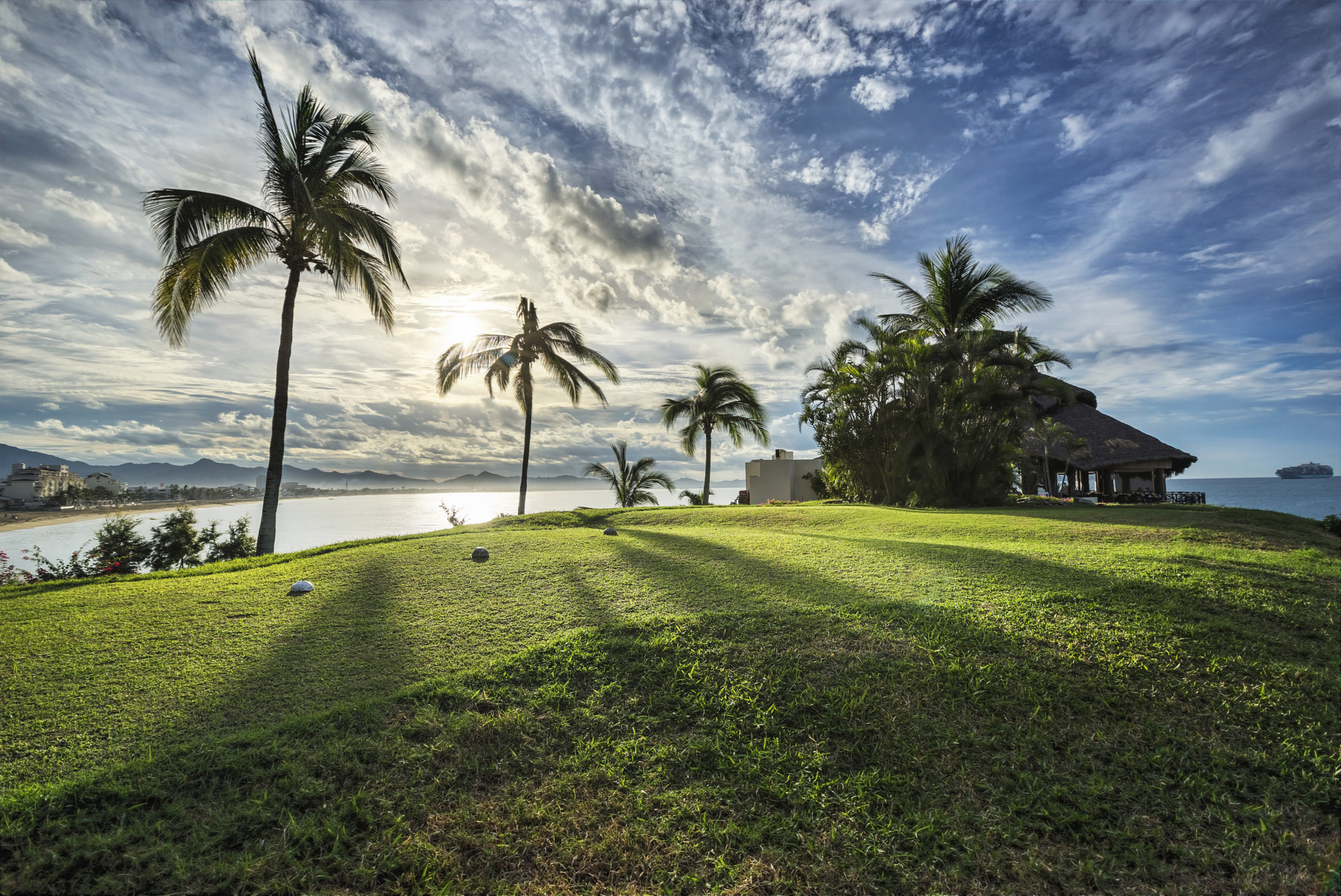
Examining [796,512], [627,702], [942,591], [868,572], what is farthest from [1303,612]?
[796,512]

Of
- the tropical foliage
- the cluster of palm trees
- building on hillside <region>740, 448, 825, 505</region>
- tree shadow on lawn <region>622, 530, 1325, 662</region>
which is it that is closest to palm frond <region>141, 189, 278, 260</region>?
the cluster of palm trees

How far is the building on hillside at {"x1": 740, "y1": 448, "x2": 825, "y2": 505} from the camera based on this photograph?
2659cm

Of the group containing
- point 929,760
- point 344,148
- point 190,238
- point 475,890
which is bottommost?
point 475,890

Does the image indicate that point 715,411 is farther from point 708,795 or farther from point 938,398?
point 708,795

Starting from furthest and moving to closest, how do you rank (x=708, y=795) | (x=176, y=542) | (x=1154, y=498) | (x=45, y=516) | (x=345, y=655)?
(x=45, y=516) → (x=1154, y=498) → (x=176, y=542) → (x=345, y=655) → (x=708, y=795)

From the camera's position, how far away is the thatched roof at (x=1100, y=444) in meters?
21.6

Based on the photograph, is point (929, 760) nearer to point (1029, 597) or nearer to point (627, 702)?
point (627, 702)

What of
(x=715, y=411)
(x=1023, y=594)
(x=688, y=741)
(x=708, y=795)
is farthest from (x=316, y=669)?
(x=715, y=411)

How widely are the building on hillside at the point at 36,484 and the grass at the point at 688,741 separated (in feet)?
89.1

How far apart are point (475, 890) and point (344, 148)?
1284cm

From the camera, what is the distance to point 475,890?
7.36 feet

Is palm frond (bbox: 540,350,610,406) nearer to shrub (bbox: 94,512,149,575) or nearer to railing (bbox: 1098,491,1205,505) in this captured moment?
shrub (bbox: 94,512,149,575)

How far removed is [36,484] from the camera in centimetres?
2295

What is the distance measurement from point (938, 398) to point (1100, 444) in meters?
13.6
